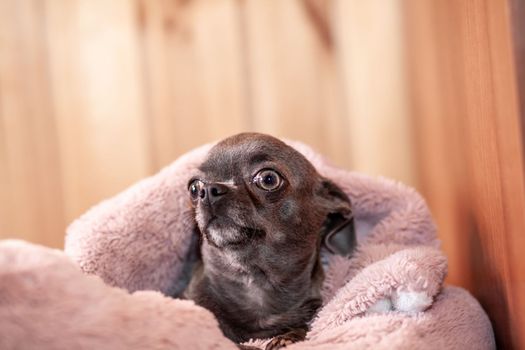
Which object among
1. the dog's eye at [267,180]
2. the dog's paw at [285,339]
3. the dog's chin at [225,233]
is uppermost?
the dog's eye at [267,180]

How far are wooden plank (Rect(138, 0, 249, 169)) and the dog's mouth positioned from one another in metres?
0.97

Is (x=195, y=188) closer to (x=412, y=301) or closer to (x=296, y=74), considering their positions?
(x=412, y=301)

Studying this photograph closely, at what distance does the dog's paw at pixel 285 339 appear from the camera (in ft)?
5.03

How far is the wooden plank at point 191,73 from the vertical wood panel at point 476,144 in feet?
2.36

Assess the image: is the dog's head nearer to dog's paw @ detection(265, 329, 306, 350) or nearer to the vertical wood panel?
dog's paw @ detection(265, 329, 306, 350)

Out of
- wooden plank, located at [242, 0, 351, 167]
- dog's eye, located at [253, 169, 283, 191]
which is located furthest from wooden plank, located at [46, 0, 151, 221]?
dog's eye, located at [253, 169, 283, 191]

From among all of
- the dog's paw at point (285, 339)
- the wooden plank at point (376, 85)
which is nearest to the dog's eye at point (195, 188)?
the dog's paw at point (285, 339)

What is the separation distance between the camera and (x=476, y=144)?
1625mm

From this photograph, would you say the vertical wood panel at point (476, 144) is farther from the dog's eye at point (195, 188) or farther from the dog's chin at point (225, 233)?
the dog's eye at point (195, 188)

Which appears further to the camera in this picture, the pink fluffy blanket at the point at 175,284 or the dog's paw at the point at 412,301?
Answer: the dog's paw at the point at 412,301

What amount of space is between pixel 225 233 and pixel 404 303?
488 mm

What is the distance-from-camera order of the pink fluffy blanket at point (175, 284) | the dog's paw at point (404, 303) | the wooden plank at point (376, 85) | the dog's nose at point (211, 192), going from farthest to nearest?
the wooden plank at point (376, 85) < the dog's nose at point (211, 192) < the dog's paw at point (404, 303) < the pink fluffy blanket at point (175, 284)

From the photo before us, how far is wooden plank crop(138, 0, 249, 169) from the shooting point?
255 cm

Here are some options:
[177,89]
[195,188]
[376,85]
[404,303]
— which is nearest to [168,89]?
[177,89]
